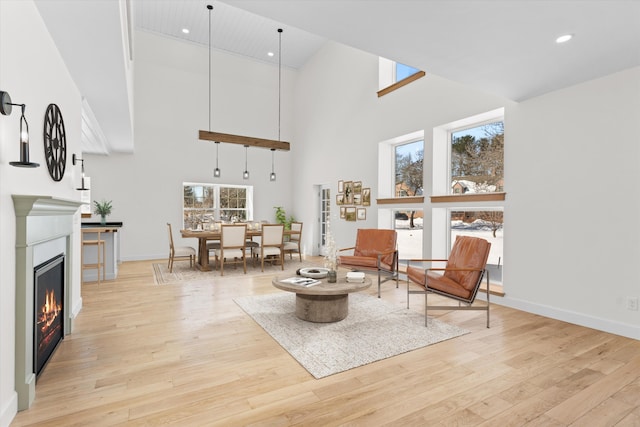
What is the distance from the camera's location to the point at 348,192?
697 centimetres

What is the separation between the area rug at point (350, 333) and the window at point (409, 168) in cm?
247

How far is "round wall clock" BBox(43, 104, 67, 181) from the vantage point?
94.9 inches

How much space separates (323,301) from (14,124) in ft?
8.99

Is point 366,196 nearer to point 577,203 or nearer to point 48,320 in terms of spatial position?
point 577,203

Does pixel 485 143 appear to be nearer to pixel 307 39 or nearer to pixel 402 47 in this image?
pixel 402 47

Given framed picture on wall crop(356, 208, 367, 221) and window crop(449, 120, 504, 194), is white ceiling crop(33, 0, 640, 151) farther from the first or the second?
framed picture on wall crop(356, 208, 367, 221)

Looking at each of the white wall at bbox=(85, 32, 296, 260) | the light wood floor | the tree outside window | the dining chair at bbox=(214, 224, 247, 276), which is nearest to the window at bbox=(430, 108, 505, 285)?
the tree outside window

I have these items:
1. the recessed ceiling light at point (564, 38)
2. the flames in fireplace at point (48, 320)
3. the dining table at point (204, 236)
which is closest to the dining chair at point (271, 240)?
the dining table at point (204, 236)

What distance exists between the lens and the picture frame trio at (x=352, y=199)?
21.3 ft

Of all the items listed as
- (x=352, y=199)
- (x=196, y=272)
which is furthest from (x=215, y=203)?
(x=352, y=199)

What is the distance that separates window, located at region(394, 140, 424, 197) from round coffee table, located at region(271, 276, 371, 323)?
2805 millimetres

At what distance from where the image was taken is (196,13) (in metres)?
6.84

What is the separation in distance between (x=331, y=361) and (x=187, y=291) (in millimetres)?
2934

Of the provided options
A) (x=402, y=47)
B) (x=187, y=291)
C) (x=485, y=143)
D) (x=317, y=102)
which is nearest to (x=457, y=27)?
(x=402, y=47)
